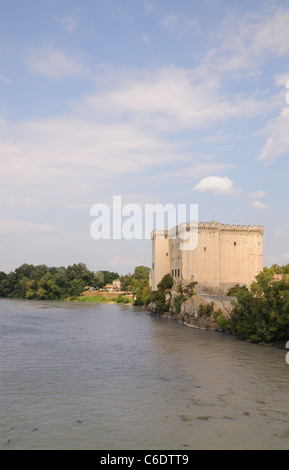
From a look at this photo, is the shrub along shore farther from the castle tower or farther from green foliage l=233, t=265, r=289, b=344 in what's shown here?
the castle tower

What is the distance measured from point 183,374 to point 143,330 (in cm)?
1764

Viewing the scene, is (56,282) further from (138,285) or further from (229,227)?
(229,227)

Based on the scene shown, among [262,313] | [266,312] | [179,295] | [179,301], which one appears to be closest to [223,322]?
[262,313]

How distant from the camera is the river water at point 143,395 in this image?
40.4 feet

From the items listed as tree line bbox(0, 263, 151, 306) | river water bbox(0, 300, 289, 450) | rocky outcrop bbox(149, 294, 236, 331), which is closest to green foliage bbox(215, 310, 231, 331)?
rocky outcrop bbox(149, 294, 236, 331)

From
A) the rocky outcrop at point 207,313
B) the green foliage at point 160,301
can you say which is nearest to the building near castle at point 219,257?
the green foliage at point 160,301

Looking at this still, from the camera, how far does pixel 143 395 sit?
1647 centimetres

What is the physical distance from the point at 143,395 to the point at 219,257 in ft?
125

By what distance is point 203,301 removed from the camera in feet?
131

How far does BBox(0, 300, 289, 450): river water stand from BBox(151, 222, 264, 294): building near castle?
73.4 feet

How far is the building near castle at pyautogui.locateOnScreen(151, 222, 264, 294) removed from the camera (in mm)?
51656

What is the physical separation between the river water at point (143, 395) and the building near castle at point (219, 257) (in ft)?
73.4

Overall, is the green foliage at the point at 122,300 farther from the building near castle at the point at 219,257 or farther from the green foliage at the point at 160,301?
the building near castle at the point at 219,257
